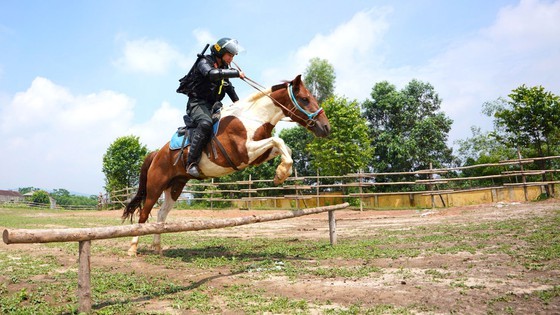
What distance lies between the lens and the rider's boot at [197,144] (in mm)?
6051

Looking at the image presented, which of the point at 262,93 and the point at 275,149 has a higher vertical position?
the point at 262,93

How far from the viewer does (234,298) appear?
147 inches

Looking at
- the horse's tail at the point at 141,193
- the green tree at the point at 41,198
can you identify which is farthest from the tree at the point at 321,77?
the green tree at the point at 41,198

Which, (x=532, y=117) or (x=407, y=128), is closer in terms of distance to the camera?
(x=532, y=117)

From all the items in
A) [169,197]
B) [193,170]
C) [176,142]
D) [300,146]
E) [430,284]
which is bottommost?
[430,284]

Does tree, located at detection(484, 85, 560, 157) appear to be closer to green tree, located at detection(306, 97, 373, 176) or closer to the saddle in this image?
green tree, located at detection(306, 97, 373, 176)

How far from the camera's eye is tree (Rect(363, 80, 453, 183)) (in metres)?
29.1

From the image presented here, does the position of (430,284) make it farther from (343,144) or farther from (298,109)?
(343,144)

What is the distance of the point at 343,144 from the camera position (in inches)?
1022

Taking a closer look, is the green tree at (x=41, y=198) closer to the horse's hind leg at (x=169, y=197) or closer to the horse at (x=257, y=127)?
the horse's hind leg at (x=169, y=197)

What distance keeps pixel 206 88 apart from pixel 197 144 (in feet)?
3.66

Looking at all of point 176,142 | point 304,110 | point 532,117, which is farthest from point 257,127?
point 532,117

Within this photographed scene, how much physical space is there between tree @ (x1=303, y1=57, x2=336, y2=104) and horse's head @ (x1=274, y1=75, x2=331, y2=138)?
31080 millimetres

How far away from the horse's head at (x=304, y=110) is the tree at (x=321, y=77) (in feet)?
102
